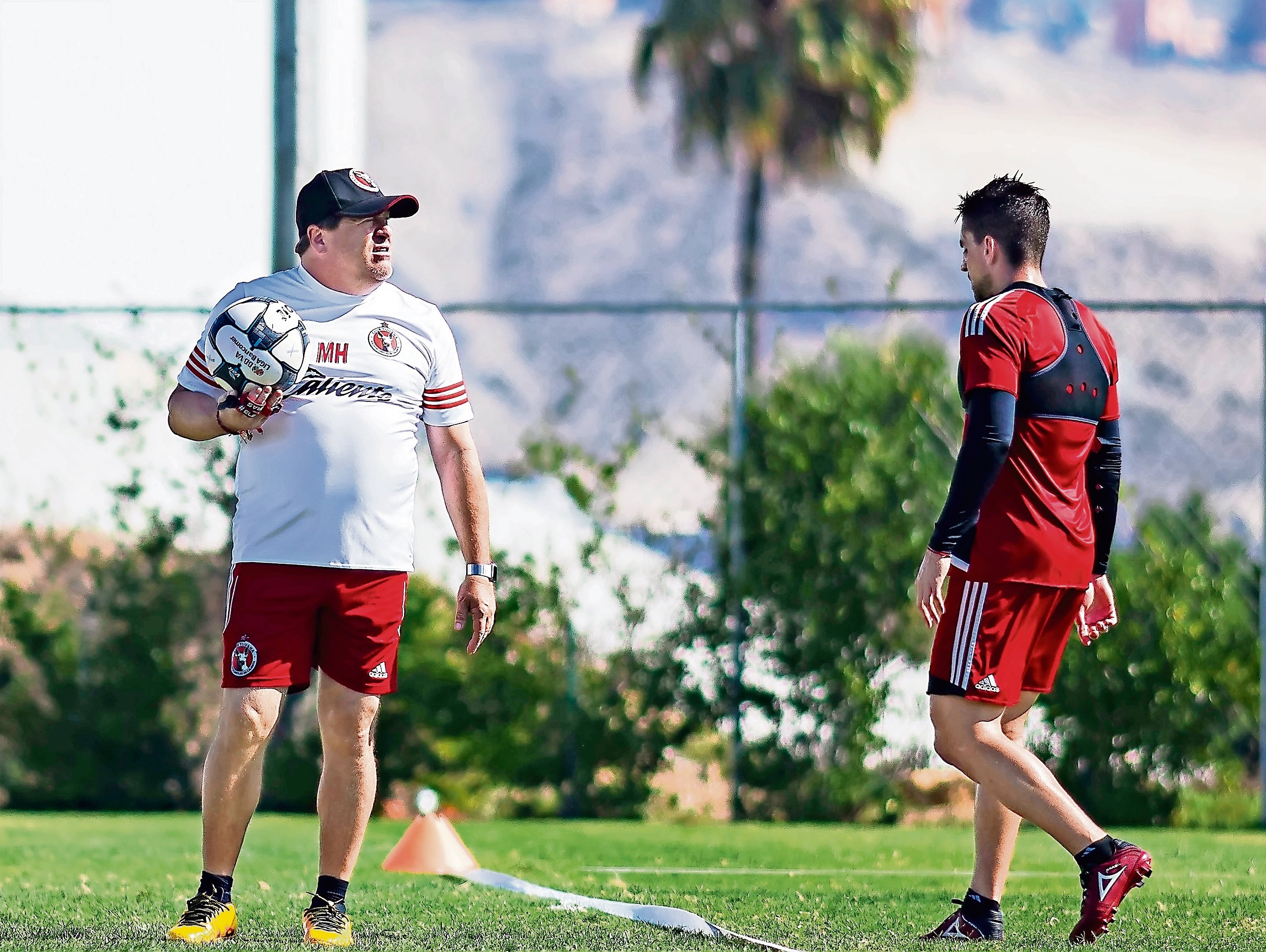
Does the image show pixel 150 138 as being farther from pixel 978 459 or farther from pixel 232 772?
pixel 978 459

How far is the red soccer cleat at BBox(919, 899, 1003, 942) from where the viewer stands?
495cm

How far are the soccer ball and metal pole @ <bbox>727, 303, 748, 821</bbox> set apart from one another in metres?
4.43

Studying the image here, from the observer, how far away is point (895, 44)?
82.0ft

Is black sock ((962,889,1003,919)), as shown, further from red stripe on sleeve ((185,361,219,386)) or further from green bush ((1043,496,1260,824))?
green bush ((1043,496,1260,824))

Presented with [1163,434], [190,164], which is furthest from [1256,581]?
[1163,434]

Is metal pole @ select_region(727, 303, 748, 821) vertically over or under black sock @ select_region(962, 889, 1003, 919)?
over

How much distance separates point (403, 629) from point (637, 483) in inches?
53.0

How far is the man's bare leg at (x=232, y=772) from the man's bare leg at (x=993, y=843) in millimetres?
1958

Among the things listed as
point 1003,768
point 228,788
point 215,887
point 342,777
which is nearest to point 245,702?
point 228,788

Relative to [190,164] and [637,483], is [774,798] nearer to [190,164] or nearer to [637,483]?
[637,483]

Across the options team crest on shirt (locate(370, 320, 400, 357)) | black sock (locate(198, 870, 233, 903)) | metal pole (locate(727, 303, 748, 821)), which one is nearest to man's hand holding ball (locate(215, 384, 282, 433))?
team crest on shirt (locate(370, 320, 400, 357))

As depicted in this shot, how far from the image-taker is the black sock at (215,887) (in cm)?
471

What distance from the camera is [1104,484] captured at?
203 inches

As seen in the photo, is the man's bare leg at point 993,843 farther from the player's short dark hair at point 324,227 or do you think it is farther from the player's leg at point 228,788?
the player's short dark hair at point 324,227
